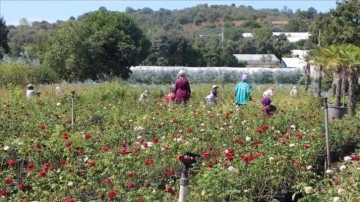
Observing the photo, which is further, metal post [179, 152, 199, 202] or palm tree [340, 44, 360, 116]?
palm tree [340, 44, 360, 116]

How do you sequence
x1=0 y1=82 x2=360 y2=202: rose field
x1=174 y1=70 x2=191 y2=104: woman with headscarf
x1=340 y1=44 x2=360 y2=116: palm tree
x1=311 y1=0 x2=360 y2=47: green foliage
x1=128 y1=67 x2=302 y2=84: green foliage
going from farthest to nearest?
x1=128 y1=67 x2=302 y2=84: green foliage < x1=311 y1=0 x2=360 y2=47: green foliage < x1=340 y1=44 x2=360 y2=116: palm tree < x1=174 y1=70 x2=191 y2=104: woman with headscarf < x1=0 y1=82 x2=360 y2=202: rose field

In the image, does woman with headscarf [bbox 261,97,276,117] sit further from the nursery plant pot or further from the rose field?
the nursery plant pot

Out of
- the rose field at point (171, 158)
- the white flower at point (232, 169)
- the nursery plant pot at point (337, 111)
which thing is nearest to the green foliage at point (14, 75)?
the rose field at point (171, 158)

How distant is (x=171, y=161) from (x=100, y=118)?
4016 millimetres

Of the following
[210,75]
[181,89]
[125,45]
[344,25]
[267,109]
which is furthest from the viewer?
[210,75]

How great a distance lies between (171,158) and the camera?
Answer: 609 centimetres

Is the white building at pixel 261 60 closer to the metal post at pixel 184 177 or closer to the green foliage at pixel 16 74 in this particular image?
the green foliage at pixel 16 74

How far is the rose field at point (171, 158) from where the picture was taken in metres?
4.59

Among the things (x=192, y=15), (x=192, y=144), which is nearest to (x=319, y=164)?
(x=192, y=144)

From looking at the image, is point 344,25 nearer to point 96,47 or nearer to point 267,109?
point 96,47

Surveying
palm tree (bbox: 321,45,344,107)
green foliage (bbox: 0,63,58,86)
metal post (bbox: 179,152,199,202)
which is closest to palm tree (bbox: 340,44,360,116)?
palm tree (bbox: 321,45,344,107)

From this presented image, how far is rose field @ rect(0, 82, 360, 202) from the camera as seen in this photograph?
15.1 feet

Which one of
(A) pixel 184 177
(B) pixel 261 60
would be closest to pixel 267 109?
(A) pixel 184 177

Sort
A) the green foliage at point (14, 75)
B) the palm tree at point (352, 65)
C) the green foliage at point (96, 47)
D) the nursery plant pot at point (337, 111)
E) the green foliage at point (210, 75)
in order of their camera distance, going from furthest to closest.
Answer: the green foliage at point (210, 75) → the green foliage at point (96, 47) → the green foliage at point (14, 75) → the nursery plant pot at point (337, 111) → the palm tree at point (352, 65)
